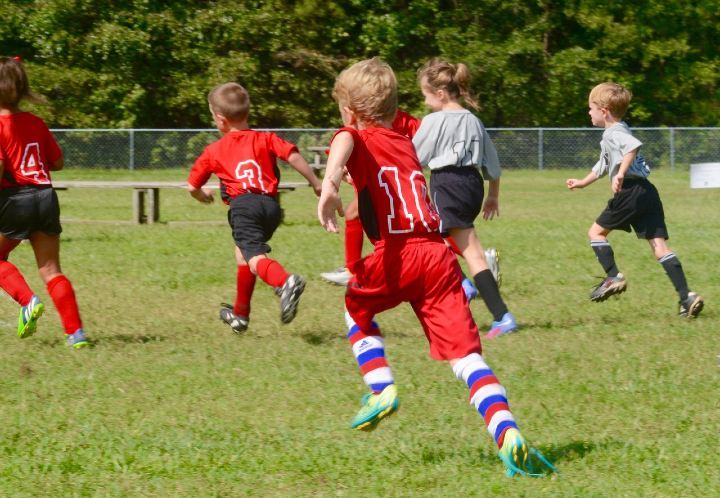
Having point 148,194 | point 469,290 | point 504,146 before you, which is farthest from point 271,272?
point 504,146

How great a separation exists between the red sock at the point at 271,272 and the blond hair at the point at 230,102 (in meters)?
0.91

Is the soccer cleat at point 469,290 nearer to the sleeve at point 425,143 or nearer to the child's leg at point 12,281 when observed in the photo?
the sleeve at point 425,143

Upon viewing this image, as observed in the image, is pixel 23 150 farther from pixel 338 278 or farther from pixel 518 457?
pixel 518 457

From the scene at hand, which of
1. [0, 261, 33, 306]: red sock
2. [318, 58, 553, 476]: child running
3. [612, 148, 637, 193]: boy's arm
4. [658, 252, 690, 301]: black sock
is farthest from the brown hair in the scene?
[658, 252, 690, 301]: black sock

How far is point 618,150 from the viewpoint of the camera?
8.09m

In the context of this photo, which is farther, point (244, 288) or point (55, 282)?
point (244, 288)

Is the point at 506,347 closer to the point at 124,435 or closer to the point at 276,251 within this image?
the point at 124,435

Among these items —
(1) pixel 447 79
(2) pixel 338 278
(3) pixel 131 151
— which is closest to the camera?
(1) pixel 447 79

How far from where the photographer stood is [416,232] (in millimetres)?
4629

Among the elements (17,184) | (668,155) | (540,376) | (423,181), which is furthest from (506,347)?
(668,155)

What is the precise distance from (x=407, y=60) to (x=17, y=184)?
27.8 meters

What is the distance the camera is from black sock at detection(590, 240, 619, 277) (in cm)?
846

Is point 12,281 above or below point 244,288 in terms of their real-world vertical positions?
above

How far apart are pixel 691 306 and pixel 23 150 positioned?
4458mm
